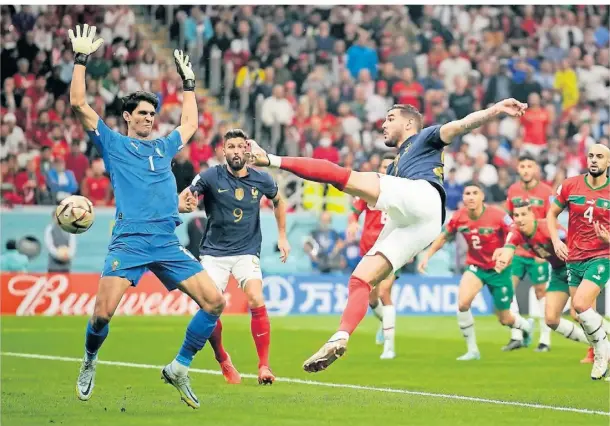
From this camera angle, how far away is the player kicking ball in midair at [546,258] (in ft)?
49.0

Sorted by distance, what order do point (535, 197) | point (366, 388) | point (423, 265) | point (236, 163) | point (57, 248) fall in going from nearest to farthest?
point (366, 388) → point (236, 163) → point (423, 265) → point (535, 197) → point (57, 248)

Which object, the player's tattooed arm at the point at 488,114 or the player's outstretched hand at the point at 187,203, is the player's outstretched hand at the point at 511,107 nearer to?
the player's tattooed arm at the point at 488,114

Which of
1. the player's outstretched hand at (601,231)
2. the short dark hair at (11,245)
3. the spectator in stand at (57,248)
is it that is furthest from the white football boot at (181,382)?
the short dark hair at (11,245)

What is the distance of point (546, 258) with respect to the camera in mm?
15586

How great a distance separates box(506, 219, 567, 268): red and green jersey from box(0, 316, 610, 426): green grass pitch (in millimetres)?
1389

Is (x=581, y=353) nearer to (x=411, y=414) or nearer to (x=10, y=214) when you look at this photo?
(x=411, y=414)

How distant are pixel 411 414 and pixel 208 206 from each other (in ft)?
12.9

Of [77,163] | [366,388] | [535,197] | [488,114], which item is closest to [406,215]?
[488,114]

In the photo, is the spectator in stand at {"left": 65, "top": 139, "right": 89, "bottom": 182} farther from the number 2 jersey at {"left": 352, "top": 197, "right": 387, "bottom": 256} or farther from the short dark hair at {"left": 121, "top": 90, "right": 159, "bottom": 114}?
the short dark hair at {"left": 121, "top": 90, "right": 159, "bottom": 114}

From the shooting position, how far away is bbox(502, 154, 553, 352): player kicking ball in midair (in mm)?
16969

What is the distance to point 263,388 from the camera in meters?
12.0

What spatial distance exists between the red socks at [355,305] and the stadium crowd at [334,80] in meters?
14.6

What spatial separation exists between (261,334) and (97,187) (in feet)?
41.0

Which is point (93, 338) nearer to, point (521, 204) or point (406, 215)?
point (406, 215)
